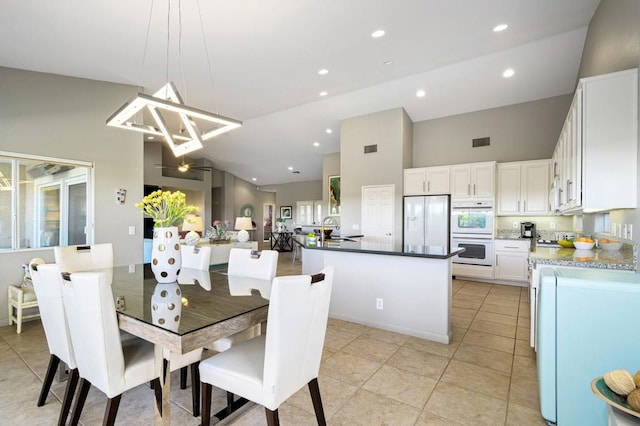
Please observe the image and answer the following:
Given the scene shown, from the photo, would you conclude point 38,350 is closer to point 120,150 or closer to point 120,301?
point 120,301

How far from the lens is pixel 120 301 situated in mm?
1732

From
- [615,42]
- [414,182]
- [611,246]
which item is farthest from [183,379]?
[414,182]

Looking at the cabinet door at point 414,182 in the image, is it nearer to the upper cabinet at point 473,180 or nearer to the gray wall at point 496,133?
the upper cabinet at point 473,180

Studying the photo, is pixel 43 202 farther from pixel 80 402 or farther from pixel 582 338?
pixel 582 338

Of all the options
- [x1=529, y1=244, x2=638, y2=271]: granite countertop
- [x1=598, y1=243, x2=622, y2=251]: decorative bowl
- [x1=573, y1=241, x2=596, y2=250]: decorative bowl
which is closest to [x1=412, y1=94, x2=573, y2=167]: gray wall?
[x1=573, y1=241, x2=596, y2=250]: decorative bowl

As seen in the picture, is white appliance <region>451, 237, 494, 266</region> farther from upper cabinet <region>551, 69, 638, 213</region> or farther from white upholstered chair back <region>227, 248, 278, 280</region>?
white upholstered chair back <region>227, 248, 278, 280</region>

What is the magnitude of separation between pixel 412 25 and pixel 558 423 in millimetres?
3835

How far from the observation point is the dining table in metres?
1.35

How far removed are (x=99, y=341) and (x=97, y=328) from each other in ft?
0.21

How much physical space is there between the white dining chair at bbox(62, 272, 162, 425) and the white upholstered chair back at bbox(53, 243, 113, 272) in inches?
60.4

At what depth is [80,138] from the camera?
399 centimetres

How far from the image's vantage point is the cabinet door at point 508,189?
5406 millimetres

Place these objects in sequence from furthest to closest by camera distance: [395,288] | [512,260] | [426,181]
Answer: [426,181]
[512,260]
[395,288]

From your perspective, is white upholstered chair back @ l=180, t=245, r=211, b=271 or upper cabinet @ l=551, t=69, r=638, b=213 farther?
white upholstered chair back @ l=180, t=245, r=211, b=271
